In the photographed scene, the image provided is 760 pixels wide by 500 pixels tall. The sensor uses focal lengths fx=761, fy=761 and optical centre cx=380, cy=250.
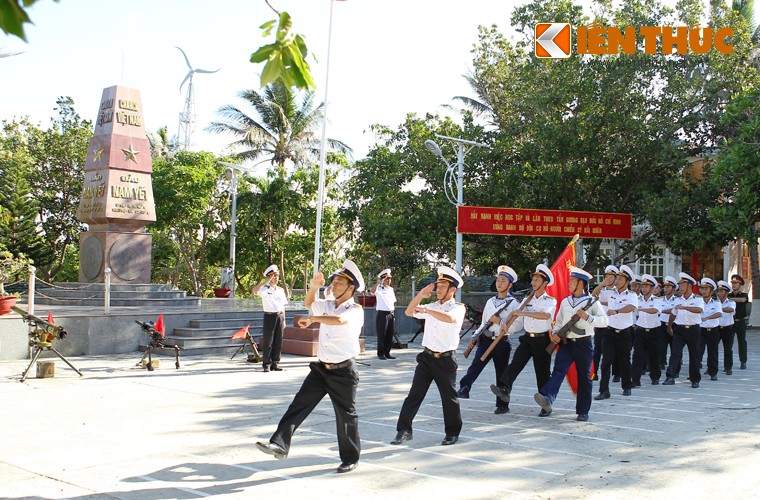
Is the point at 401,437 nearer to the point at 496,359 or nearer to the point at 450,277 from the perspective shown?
the point at 450,277

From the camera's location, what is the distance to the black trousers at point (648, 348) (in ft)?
38.8

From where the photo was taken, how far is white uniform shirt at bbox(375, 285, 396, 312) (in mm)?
15414

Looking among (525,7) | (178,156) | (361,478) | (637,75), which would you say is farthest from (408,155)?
(361,478)

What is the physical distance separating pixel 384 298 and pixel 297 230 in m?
17.3

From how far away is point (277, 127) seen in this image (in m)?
36.6

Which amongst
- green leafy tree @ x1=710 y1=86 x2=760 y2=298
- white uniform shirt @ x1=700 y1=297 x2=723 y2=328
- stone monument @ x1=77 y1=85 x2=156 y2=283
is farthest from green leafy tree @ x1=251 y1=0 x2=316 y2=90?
green leafy tree @ x1=710 y1=86 x2=760 y2=298

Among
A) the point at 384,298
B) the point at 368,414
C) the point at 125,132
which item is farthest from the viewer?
the point at 125,132

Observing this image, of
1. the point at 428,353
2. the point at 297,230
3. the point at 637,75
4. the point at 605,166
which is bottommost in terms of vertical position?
the point at 428,353

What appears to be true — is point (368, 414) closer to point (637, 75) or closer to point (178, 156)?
point (637, 75)

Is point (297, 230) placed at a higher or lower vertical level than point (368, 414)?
higher

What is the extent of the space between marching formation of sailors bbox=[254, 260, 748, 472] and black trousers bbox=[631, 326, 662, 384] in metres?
0.02

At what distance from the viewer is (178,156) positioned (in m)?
31.4

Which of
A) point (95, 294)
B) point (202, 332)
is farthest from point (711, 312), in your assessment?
point (95, 294)

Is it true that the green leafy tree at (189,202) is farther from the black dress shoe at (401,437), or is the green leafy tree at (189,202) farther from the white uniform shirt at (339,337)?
the white uniform shirt at (339,337)
